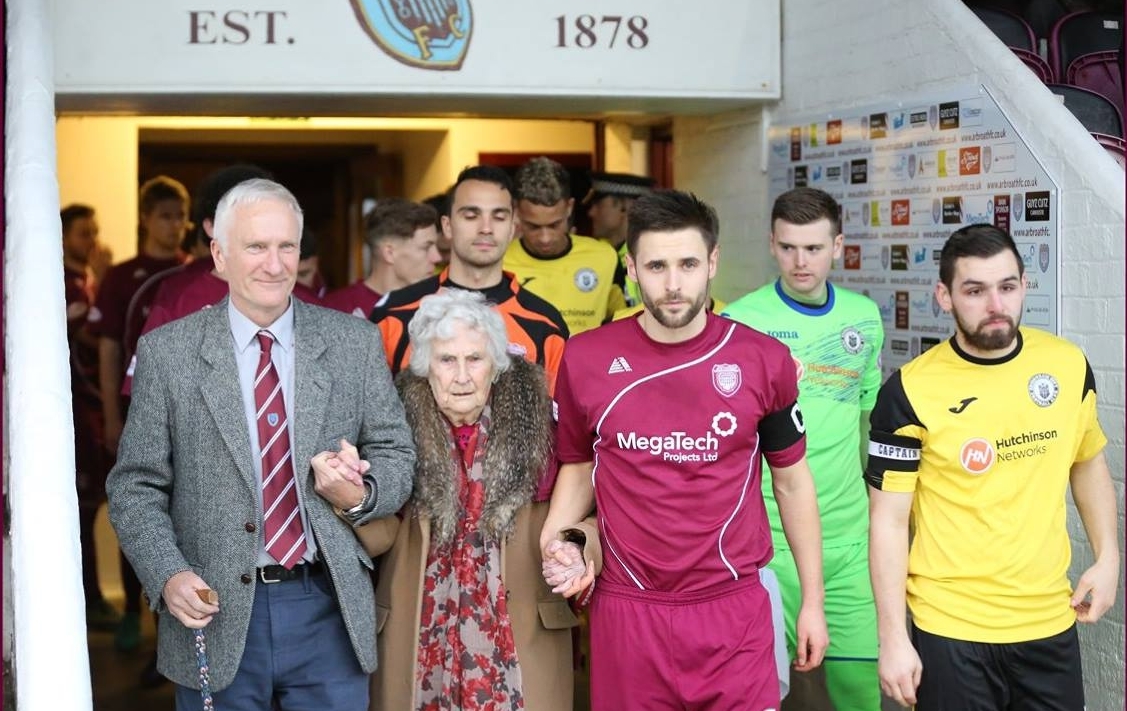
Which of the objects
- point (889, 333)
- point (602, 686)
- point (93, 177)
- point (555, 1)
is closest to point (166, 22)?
point (555, 1)

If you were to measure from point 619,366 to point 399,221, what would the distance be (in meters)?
2.40

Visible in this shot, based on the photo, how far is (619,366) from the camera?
11.3ft

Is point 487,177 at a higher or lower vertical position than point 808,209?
higher

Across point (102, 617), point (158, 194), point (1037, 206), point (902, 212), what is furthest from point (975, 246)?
point (102, 617)

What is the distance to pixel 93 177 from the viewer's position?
31.9ft

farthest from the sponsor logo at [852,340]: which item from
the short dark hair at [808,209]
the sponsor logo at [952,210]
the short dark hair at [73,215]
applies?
the short dark hair at [73,215]

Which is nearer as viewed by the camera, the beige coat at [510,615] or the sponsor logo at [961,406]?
the sponsor logo at [961,406]

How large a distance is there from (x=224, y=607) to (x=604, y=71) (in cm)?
329

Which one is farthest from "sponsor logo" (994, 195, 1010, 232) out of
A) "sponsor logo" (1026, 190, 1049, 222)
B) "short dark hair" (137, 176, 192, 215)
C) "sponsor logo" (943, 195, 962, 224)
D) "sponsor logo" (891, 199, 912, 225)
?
"short dark hair" (137, 176, 192, 215)

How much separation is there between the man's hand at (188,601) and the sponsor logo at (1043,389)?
6.16ft

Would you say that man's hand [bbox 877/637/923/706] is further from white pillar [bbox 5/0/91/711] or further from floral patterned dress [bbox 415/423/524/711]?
white pillar [bbox 5/0/91/711]

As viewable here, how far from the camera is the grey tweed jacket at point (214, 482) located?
129 inches

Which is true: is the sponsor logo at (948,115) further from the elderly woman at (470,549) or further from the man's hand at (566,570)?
the man's hand at (566,570)

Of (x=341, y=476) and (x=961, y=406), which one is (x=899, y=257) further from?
(x=341, y=476)
